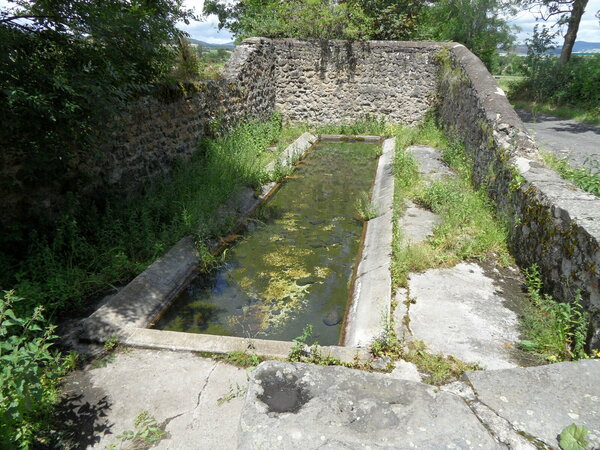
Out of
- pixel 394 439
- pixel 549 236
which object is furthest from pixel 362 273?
pixel 394 439

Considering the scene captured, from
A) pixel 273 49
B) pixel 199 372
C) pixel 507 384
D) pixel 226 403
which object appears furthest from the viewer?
pixel 273 49

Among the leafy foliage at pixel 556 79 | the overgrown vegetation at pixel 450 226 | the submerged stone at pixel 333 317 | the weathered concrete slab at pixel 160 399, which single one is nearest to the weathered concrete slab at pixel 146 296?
the weathered concrete slab at pixel 160 399

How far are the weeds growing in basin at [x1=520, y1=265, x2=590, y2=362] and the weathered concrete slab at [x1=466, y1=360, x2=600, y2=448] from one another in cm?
105

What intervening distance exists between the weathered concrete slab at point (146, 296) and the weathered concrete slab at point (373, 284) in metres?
1.95

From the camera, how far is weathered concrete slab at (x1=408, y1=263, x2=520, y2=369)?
323 centimetres

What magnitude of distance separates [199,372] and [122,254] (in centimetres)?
207

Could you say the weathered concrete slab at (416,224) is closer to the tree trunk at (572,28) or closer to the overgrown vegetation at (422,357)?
the overgrown vegetation at (422,357)

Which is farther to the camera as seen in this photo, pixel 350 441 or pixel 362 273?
pixel 362 273

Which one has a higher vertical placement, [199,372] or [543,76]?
[543,76]

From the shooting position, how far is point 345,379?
2.00 meters

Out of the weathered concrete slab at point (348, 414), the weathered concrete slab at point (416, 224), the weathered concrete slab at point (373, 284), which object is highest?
the weathered concrete slab at point (348, 414)

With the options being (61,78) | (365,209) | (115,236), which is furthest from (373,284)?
(61,78)

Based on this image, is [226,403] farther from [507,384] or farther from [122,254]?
[122,254]

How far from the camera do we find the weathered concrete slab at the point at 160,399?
2580 mm
